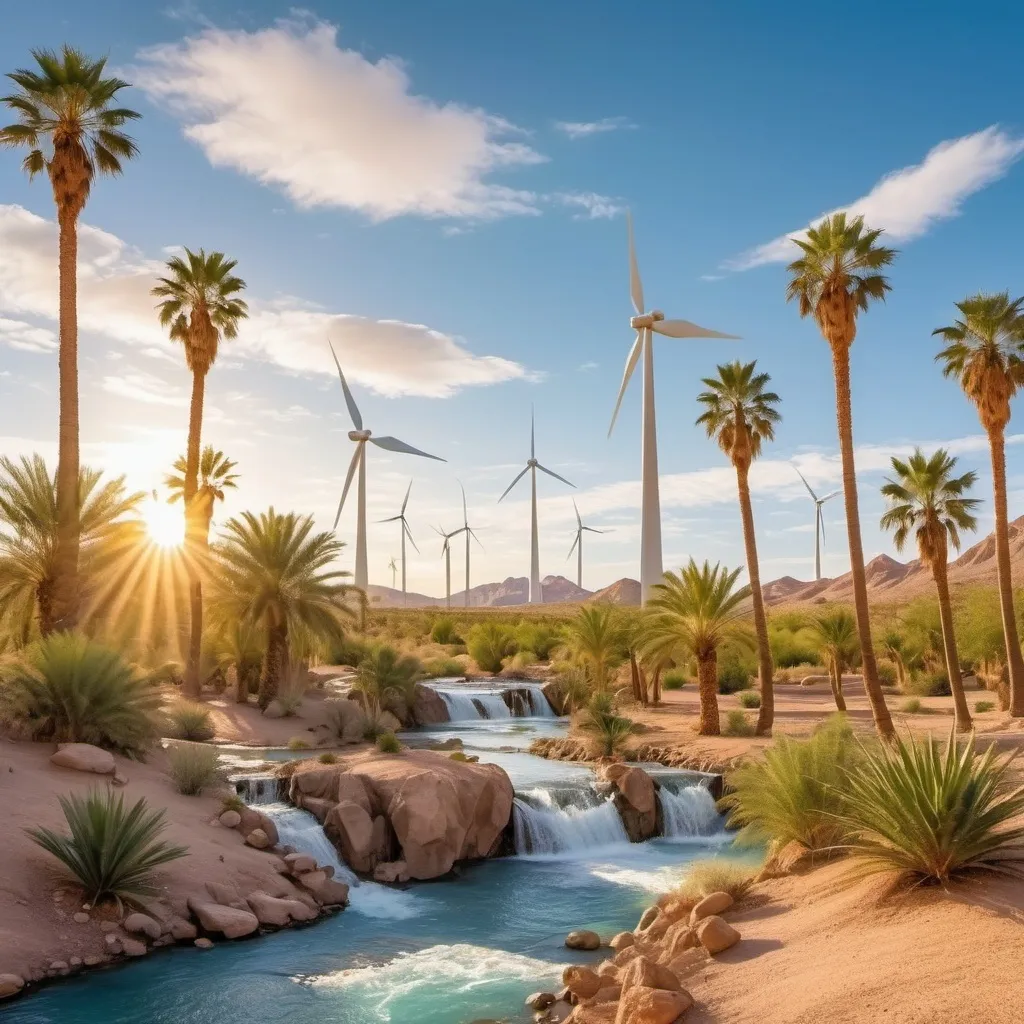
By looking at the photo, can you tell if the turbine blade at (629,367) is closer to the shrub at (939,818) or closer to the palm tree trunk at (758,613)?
the palm tree trunk at (758,613)

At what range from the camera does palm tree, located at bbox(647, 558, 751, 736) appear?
1249 inches

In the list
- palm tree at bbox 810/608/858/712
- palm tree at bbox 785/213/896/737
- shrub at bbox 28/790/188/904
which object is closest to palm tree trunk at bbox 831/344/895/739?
palm tree at bbox 785/213/896/737

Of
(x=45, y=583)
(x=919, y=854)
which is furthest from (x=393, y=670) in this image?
(x=919, y=854)

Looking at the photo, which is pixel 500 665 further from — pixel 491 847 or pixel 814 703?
pixel 491 847

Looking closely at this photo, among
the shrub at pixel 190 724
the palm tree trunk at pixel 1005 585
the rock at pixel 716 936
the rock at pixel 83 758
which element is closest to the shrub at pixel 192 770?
the rock at pixel 83 758

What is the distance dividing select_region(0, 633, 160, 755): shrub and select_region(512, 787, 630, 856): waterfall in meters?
8.53

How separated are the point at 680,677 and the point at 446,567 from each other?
63.4 meters

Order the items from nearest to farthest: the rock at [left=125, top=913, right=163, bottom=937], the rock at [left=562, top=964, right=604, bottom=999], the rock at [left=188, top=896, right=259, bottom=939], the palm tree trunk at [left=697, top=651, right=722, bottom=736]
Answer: the rock at [left=562, top=964, right=604, bottom=999] → the rock at [left=125, top=913, right=163, bottom=937] → the rock at [left=188, top=896, right=259, bottom=939] → the palm tree trunk at [left=697, top=651, right=722, bottom=736]

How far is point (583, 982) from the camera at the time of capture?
1149cm

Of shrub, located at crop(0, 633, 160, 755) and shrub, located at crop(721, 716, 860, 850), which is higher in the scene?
shrub, located at crop(0, 633, 160, 755)

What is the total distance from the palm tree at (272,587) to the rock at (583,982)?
23.2 metres

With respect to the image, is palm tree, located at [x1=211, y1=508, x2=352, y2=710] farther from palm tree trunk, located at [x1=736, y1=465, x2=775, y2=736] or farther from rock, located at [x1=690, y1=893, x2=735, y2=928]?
rock, located at [x1=690, y1=893, x2=735, y2=928]

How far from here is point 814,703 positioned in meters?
40.4

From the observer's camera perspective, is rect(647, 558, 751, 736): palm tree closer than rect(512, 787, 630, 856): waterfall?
No
